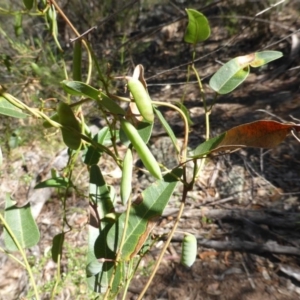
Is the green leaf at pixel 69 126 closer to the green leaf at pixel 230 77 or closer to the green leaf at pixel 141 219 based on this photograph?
the green leaf at pixel 141 219

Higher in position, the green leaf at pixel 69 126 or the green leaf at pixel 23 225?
the green leaf at pixel 69 126

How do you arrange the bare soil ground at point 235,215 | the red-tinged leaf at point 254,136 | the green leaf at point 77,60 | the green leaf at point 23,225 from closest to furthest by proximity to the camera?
the red-tinged leaf at point 254,136
the green leaf at point 77,60
the green leaf at point 23,225
the bare soil ground at point 235,215

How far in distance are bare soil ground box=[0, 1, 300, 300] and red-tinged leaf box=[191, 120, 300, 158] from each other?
0.50 meters

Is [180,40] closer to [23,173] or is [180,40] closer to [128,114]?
[23,173]

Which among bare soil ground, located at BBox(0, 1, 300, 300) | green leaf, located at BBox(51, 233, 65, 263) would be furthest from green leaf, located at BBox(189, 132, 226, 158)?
bare soil ground, located at BBox(0, 1, 300, 300)

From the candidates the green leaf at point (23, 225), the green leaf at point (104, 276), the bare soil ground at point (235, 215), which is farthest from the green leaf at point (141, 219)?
the bare soil ground at point (235, 215)

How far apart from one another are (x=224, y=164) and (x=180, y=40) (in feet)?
6.84

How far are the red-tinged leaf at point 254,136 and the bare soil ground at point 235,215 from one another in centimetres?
50

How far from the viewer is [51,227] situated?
1.91 metres

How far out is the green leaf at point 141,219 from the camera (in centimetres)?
51

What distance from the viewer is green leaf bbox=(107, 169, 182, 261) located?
513mm

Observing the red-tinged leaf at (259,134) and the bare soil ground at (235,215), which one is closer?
the red-tinged leaf at (259,134)

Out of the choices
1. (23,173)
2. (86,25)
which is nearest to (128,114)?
(23,173)

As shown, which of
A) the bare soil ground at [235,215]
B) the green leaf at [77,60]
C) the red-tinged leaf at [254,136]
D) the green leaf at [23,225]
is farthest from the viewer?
the bare soil ground at [235,215]
